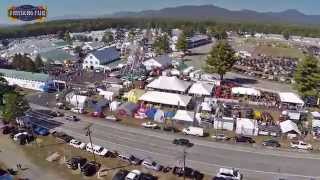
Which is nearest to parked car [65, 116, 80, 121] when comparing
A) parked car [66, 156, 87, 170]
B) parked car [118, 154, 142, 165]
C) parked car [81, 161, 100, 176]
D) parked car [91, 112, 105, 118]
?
parked car [91, 112, 105, 118]

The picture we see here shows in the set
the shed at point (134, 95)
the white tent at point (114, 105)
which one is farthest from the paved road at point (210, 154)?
the shed at point (134, 95)

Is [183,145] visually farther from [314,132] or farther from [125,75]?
[125,75]

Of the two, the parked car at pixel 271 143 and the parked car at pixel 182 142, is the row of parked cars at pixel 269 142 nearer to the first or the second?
the parked car at pixel 271 143

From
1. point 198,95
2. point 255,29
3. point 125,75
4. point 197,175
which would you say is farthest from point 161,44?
point 255,29

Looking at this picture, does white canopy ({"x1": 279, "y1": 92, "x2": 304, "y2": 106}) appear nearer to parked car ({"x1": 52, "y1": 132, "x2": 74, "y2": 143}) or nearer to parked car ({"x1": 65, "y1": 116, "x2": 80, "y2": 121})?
parked car ({"x1": 65, "y1": 116, "x2": 80, "y2": 121})

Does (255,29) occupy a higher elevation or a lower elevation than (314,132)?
higher
